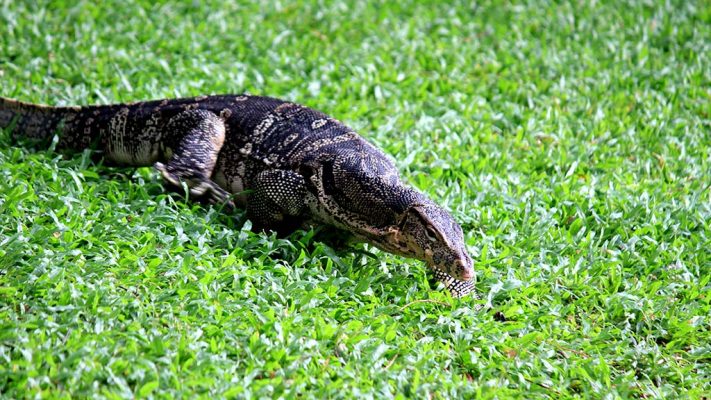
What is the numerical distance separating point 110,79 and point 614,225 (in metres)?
4.16

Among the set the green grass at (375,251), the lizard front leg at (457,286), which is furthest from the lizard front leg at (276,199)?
the lizard front leg at (457,286)

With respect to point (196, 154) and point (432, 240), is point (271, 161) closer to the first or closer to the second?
point (196, 154)

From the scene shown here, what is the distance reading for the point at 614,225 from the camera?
19.6ft

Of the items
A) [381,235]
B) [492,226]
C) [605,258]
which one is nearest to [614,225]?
[605,258]

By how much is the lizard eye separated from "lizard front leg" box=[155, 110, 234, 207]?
135 cm

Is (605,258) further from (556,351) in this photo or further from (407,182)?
(407,182)

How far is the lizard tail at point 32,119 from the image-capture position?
19.8 feet

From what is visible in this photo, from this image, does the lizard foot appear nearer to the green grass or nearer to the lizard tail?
the green grass

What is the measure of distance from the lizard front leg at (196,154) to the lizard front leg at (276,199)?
0.24m

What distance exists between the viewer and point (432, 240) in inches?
195

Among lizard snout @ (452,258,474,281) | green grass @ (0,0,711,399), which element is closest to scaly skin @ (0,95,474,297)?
lizard snout @ (452,258,474,281)

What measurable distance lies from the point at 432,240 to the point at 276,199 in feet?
3.34

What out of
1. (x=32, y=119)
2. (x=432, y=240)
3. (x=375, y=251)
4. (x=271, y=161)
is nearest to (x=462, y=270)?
(x=432, y=240)

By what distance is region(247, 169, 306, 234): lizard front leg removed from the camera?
5336 mm
